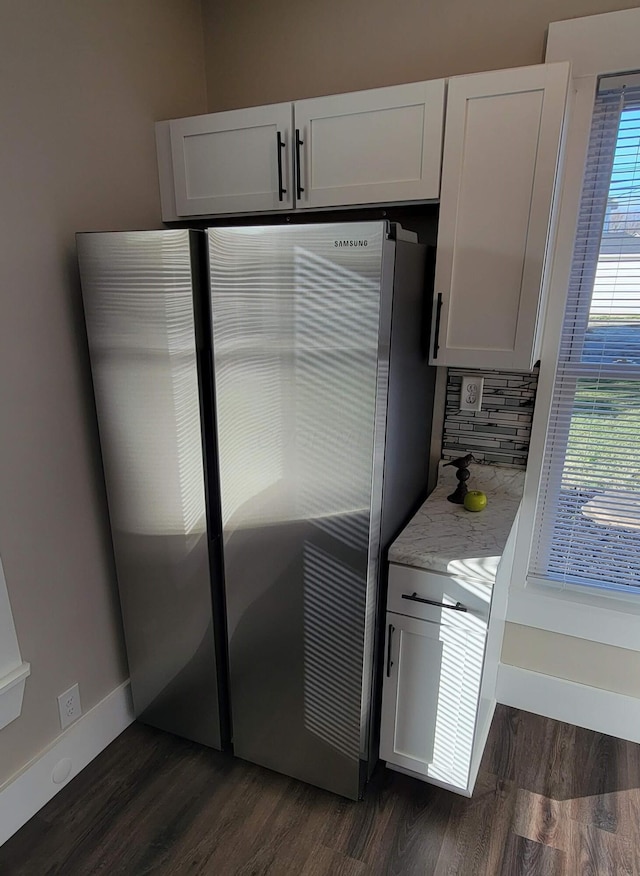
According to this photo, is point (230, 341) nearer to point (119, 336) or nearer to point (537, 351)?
point (119, 336)

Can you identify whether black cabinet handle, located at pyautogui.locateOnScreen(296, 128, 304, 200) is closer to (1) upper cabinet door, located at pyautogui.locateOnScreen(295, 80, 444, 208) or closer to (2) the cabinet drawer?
(1) upper cabinet door, located at pyautogui.locateOnScreen(295, 80, 444, 208)

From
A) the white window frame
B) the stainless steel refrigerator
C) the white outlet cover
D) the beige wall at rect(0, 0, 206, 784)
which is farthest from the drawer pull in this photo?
the white outlet cover

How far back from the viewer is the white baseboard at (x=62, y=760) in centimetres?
165

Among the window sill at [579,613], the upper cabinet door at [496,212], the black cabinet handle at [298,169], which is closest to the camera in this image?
the upper cabinet door at [496,212]

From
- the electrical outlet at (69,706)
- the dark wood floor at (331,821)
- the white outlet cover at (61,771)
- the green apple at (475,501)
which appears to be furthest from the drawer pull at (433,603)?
the white outlet cover at (61,771)

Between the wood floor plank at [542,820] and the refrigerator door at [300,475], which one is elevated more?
the refrigerator door at [300,475]

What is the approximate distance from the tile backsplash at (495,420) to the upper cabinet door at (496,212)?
28cm

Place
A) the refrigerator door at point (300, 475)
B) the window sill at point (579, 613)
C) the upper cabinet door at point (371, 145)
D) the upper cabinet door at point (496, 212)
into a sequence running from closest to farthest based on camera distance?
the refrigerator door at point (300, 475), the upper cabinet door at point (496, 212), the upper cabinet door at point (371, 145), the window sill at point (579, 613)

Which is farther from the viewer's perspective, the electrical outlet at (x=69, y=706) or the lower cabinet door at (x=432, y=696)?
the electrical outlet at (x=69, y=706)

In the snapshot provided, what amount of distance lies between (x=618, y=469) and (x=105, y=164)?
2009mm

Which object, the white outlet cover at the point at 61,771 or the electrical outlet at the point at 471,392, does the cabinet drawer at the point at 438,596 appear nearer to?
the electrical outlet at the point at 471,392

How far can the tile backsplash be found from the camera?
192 cm

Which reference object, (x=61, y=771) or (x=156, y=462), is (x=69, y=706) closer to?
(x=61, y=771)

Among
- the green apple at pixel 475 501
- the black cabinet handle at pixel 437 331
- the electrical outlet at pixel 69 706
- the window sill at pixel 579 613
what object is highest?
the black cabinet handle at pixel 437 331
